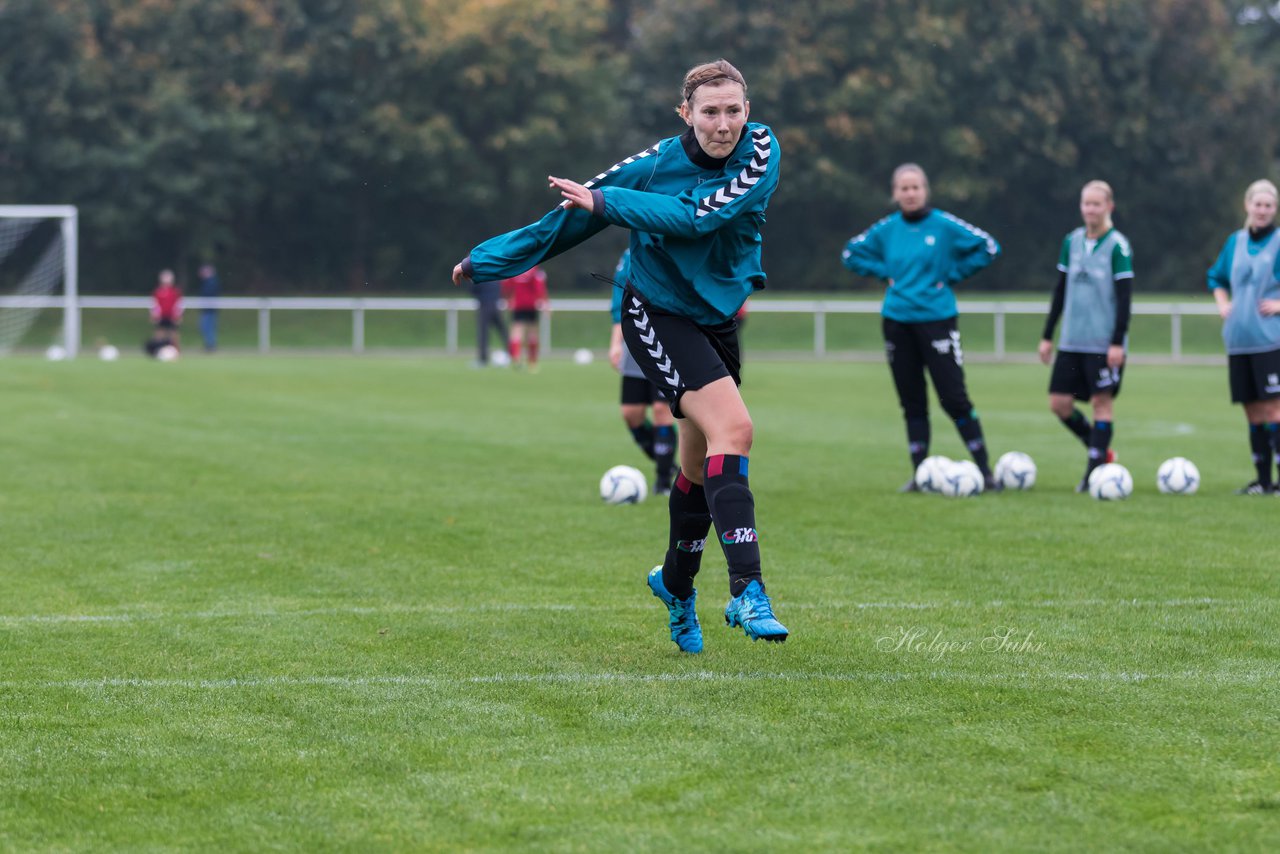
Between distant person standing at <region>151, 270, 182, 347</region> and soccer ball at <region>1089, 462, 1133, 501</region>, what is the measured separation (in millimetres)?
27162

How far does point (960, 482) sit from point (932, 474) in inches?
7.5

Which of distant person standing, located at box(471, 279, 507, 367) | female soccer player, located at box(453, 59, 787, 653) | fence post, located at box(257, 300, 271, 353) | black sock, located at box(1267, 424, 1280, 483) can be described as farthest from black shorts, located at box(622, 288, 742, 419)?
fence post, located at box(257, 300, 271, 353)

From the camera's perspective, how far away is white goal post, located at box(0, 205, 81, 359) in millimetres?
35656

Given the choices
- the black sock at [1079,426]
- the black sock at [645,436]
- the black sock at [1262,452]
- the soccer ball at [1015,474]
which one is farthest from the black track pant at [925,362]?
the black sock at [1262,452]

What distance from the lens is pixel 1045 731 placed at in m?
4.79

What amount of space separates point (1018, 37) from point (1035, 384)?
24.4m

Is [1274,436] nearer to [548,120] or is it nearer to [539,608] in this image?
[539,608]

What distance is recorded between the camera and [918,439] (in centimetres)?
1181

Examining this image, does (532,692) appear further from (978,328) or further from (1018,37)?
(1018,37)

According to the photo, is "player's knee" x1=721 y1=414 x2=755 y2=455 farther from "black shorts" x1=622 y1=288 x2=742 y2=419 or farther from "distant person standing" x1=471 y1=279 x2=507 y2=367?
"distant person standing" x1=471 y1=279 x2=507 y2=367

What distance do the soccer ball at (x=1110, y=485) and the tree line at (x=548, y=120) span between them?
35.8 m

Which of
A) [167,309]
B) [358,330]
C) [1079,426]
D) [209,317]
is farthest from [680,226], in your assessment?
[358,330]

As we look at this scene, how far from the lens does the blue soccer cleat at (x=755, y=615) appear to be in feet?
17.6

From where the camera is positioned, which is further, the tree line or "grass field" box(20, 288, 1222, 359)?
the tree line
